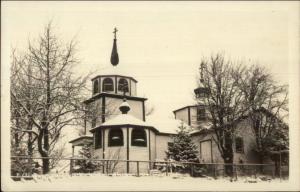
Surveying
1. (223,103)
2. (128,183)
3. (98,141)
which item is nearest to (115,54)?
(128,183)

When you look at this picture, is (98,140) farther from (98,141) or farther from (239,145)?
(239,145)

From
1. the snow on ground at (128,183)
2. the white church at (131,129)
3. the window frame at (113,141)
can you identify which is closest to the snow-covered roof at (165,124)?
the white church at (131,129)

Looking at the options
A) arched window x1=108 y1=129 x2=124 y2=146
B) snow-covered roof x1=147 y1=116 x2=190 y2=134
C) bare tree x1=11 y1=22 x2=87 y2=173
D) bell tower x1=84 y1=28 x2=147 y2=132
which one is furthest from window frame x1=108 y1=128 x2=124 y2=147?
bare tree x1=11 y1=22 x2=87 y2=173

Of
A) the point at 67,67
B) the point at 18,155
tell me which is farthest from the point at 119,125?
the point at 18,155

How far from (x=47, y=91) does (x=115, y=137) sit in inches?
81.1

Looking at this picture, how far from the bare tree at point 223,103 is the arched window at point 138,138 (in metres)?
1.59

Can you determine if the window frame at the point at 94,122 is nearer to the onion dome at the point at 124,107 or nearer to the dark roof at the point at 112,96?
the dark roof at the point at 112,96

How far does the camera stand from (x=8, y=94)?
6359 mm

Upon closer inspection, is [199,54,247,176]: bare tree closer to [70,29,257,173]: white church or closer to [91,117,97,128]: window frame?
[70,29,257,173]: white church

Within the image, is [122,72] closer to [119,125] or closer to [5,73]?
[119,125]

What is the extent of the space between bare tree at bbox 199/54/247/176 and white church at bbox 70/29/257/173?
0.12 metres

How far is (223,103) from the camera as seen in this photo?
7.52m

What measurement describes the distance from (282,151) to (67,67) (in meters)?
3.12

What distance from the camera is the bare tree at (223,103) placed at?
7.28 m
